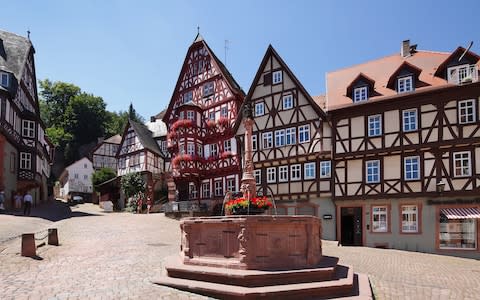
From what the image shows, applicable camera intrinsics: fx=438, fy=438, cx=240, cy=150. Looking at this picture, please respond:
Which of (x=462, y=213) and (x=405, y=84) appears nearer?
(x=462, y=213)

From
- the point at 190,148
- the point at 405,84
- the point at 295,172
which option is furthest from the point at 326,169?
the point at 190,148

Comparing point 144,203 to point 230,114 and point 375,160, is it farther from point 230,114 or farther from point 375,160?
point 375,160

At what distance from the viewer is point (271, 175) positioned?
99.3 ft

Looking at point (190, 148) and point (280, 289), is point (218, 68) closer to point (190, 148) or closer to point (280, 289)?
point (190, 148)

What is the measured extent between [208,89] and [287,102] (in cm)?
1156

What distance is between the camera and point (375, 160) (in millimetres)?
26000

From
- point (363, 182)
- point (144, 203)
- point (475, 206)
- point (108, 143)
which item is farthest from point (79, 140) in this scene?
point (475, 206)

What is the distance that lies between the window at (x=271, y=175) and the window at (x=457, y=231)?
35.3ft

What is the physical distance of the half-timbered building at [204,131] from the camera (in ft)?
121

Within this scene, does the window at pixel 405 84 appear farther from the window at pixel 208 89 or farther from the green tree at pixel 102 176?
the green tree at pixel 102 176

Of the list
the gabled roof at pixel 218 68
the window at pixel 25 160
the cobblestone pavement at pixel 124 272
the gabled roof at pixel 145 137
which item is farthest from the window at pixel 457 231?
the window at pixel 25 160

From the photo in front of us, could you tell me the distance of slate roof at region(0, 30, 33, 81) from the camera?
114 feet

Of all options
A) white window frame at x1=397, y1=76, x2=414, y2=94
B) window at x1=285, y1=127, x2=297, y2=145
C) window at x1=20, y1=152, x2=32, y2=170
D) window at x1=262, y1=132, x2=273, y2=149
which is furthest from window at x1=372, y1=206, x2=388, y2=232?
window at x1=20, y1=152, x2=32, y2=170

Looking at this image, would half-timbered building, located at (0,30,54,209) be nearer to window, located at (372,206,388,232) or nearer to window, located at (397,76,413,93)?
window, located at (372,206,388,232)
